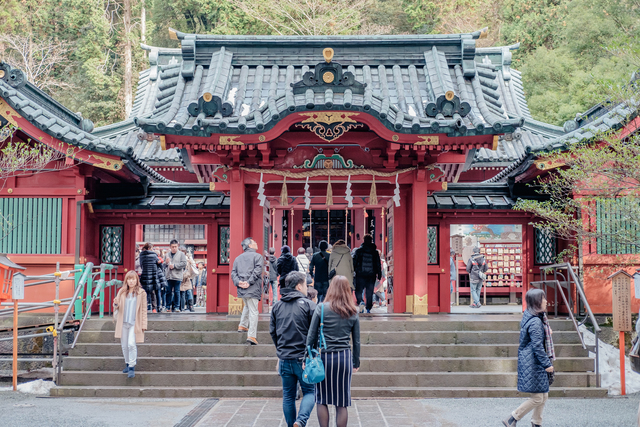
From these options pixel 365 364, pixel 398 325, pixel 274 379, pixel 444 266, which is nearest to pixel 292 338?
pixel 274 379

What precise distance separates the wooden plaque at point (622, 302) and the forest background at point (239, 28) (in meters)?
15.9

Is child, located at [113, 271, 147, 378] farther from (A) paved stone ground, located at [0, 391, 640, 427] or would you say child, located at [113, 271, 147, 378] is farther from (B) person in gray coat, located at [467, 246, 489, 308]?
(B) person in gray coat, located at [467, 246, 489, 308]

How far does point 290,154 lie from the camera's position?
13281 millimetres

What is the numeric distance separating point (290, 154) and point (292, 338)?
23.1 ft

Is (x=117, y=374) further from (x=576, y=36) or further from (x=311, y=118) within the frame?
(x=576, y=36)

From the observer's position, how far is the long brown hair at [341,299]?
20.9 ft

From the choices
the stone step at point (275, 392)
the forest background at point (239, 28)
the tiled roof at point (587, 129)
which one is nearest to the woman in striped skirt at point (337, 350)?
the stone step at point (275, 392)

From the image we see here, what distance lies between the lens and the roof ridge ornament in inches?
474

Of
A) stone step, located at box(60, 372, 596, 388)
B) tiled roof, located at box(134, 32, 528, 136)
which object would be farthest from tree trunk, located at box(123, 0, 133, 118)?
stone step, located at box(60, 372, 596, 388)

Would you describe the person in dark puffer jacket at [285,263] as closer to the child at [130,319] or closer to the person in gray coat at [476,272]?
the child at [130,319]

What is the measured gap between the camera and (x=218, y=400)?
30.7 ft

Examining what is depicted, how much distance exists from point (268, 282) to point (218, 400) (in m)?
5.46

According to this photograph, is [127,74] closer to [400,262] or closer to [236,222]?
[236,222]

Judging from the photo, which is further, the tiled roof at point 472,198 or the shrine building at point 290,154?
the tiled roof at point 472,198
